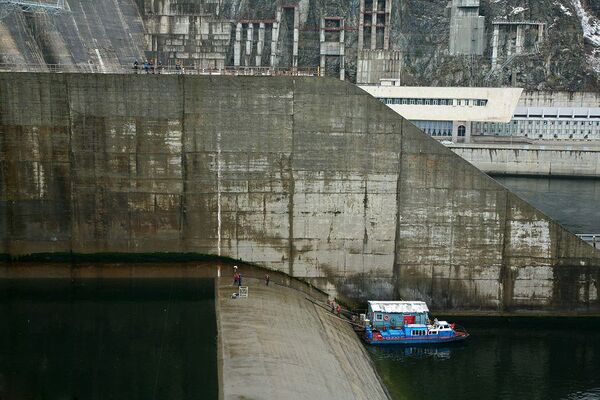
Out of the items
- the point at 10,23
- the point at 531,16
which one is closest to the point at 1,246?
the point at 10,23

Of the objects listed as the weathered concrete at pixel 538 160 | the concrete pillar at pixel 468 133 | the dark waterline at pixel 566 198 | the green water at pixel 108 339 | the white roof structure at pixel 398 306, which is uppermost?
the concrete pillar at pixel 468 133

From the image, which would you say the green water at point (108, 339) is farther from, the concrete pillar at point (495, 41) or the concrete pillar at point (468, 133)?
the concrete pillar at point (495, 41)

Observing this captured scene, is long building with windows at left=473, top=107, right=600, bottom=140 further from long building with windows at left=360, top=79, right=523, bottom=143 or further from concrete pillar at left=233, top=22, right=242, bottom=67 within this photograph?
concrete pillar at left=233, top=22, right=242, bottom=67

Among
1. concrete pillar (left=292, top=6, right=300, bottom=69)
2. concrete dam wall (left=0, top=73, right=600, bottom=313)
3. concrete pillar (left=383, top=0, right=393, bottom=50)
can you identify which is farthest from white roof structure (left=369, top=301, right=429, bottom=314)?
concrete pillar (left=383, top=0, right=393, bottom=50)

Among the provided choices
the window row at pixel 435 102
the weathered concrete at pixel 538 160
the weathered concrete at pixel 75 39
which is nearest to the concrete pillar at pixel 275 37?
the window row at pixel 435 102

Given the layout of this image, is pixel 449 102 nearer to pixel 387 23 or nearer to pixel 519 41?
pixel 387 23
